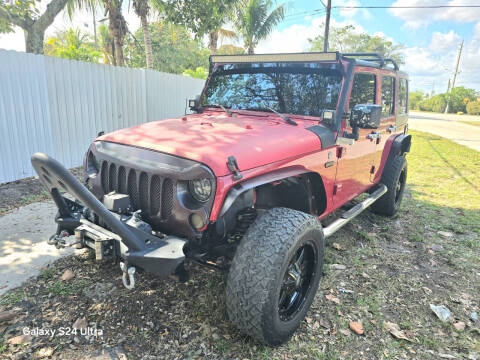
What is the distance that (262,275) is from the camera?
7.09 feet

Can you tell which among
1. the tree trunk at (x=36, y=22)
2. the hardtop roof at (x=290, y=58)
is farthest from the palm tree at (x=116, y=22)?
the hardtop roof at (x=290, y=58)

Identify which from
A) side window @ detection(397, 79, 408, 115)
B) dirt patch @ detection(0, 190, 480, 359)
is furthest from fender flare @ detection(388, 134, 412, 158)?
dirt patch @ detection(0, 190, 480, 359)

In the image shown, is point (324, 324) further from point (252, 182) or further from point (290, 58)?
point (290, 58)

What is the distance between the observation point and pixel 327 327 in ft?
8.98

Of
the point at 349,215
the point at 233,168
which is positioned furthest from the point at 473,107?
the point at 233,168

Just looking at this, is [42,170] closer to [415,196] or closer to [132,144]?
[132,144]

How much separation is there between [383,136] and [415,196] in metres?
2.57

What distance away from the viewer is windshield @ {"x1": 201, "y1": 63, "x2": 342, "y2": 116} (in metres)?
3.36

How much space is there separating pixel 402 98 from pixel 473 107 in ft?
141

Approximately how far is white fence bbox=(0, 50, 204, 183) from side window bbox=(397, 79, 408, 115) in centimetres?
604

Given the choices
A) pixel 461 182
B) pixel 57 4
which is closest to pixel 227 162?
Result: pixel 461 182

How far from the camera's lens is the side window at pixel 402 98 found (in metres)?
4.91

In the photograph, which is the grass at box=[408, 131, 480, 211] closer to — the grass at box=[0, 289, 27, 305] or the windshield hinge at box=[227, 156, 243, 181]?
the windshield hinge at box=[227, 156, 243, 181]

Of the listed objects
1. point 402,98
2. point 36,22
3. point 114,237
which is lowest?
point 114,237
